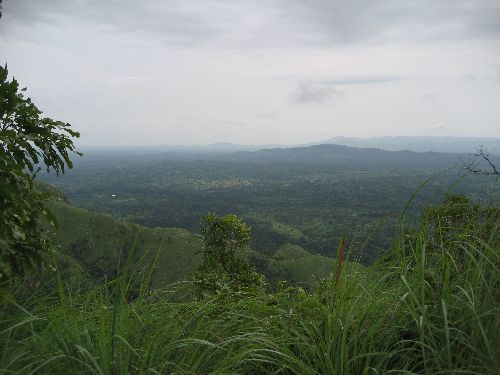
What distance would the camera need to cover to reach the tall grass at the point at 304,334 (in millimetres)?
2176

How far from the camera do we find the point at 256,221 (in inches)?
6634

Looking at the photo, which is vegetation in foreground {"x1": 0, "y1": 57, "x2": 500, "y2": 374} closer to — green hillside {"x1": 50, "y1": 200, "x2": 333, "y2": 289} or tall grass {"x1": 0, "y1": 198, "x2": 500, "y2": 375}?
tall grass {"x1": 0, "y1": 198, "x2": 500, "y2": 375}

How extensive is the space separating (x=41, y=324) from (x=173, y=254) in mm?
87604

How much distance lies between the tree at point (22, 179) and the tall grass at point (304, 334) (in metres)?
0.74

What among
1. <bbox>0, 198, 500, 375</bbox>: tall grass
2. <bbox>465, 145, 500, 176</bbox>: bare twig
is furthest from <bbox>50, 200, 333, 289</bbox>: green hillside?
<bbox>0, 198, 500, 375</bbox>: tall grass

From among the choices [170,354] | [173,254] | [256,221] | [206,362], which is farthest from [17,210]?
[256,221]

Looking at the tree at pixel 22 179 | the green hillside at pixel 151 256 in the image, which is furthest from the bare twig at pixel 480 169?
the green hillside at pixel 151 256

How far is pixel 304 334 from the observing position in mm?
2742

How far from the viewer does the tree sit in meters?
3.41

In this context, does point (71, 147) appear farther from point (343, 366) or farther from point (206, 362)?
point (343, 366)

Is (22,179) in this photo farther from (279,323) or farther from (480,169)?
(480,169)

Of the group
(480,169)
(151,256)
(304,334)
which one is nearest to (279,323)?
(304,334)

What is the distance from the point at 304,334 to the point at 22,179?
273 centimetres

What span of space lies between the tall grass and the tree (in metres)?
0.74
